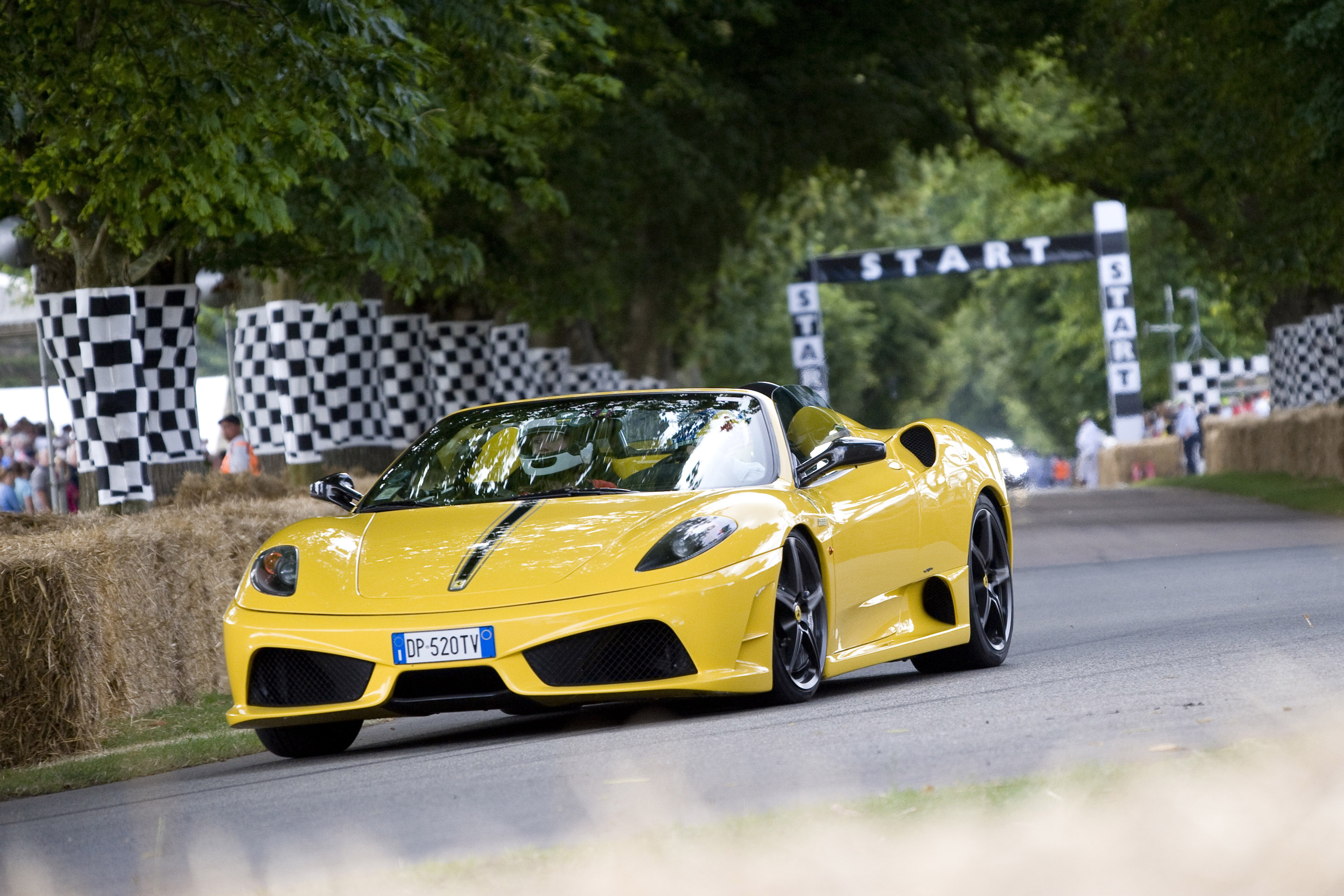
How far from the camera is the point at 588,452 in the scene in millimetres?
8305

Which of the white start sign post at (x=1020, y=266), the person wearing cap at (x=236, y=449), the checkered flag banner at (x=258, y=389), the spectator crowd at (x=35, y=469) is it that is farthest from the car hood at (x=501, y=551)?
the white start sign post at (x=1020, y=266)

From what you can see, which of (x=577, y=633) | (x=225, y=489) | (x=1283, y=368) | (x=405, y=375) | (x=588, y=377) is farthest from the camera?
(x=588, y=377)

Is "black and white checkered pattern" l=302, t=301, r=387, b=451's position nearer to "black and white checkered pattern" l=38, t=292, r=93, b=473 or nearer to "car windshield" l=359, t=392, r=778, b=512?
"black and white checkered pattern" l=38, t=292, r=93, b=473

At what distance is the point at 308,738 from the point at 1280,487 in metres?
23.0

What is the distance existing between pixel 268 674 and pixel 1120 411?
120 ft

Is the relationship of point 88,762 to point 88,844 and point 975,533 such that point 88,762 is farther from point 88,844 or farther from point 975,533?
point 975,533

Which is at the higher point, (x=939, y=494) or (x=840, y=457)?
(x=840, y=457)

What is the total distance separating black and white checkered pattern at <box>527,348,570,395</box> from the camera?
1502 inches

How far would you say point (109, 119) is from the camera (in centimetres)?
1159

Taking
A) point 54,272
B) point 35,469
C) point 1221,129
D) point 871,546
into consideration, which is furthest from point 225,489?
point 1221,129

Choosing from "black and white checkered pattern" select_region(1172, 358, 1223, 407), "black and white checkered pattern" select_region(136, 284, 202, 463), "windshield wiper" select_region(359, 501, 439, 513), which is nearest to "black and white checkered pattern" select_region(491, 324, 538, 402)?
"black and white checkered pattern" select_region(136, 284, 202, 463)

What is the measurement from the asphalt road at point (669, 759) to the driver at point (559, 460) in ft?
3.11

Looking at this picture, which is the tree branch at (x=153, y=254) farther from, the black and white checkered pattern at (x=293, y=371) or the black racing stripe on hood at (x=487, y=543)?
the black racing stripe on hood at (x=487, y=543)

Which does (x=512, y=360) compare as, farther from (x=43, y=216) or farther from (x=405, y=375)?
(x=43, y=216)
